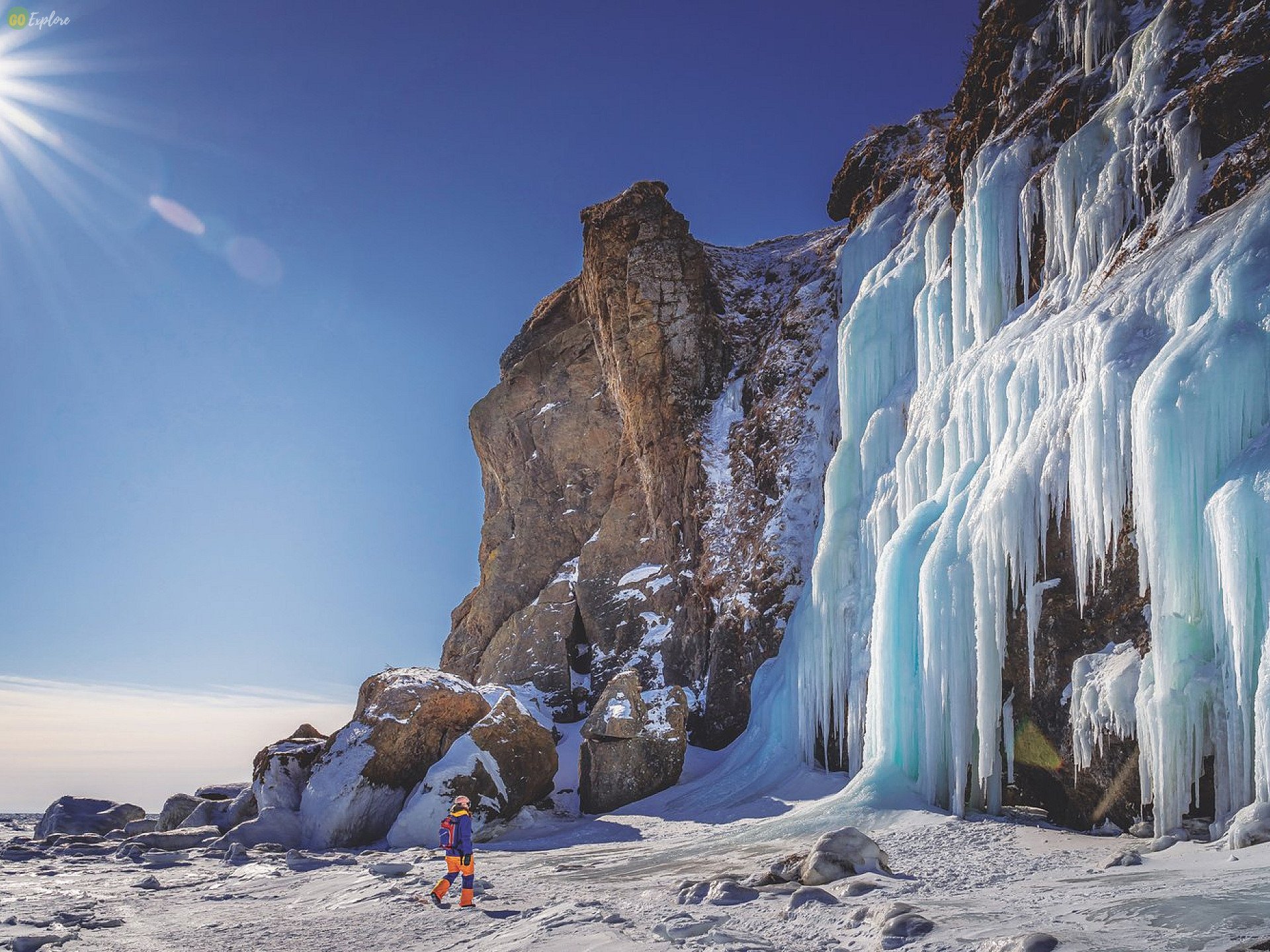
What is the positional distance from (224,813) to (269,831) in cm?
368

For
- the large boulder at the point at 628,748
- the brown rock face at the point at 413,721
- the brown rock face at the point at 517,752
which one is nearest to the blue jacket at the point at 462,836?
the brown rock face at the point at 517,752

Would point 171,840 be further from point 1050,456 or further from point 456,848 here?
point 1050,456

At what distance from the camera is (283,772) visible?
17.0m

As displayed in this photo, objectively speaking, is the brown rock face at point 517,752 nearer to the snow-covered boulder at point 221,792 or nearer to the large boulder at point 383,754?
the large boulder at point 383,754

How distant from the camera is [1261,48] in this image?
11047 millimetres

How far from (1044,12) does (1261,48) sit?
5.67m

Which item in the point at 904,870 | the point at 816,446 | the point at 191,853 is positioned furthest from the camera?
the point at 816,446

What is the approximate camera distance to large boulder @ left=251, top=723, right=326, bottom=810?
54.5 ft

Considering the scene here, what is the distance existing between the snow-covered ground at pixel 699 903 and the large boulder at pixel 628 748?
246 cm

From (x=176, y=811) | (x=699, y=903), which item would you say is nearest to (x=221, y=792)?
(x=176, y=811)

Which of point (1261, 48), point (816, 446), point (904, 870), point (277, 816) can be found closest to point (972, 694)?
point (904, 870)

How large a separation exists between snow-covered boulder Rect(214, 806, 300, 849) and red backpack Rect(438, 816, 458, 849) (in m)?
8.06

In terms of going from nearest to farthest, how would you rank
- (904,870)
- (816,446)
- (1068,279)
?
(904,870) < (1068,279) < (816,446)

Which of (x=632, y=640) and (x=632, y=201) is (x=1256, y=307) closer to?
(x=632, y=640)
